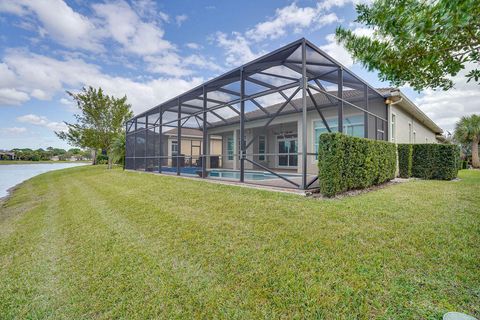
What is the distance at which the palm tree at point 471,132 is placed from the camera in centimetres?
1950

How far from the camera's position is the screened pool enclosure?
627cm

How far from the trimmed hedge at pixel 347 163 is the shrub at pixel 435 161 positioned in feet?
11.0

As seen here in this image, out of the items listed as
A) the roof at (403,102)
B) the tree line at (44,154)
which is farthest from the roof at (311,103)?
the tree line at (44,154)

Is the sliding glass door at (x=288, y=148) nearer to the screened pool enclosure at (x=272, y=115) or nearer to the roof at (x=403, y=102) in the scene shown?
the screened pool enclosure at (x=272, y=115)

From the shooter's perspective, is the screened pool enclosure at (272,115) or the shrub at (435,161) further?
the shrub at (435,161)

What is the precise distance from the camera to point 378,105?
930 cm

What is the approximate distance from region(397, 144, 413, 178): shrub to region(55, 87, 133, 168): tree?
25.4 m

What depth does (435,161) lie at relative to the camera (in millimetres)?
8836

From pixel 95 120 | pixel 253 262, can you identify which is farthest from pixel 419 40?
pixel 95 120

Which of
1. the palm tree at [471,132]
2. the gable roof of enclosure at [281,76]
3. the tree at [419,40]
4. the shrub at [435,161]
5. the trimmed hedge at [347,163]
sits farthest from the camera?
the palm tree at [471,132]

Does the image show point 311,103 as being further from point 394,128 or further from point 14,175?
point 14,175

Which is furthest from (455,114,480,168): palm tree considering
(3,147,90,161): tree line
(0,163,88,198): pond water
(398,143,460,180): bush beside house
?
(3,147,90,161): tree line

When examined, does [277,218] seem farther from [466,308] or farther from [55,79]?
[55,79]

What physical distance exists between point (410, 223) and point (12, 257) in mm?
6441
